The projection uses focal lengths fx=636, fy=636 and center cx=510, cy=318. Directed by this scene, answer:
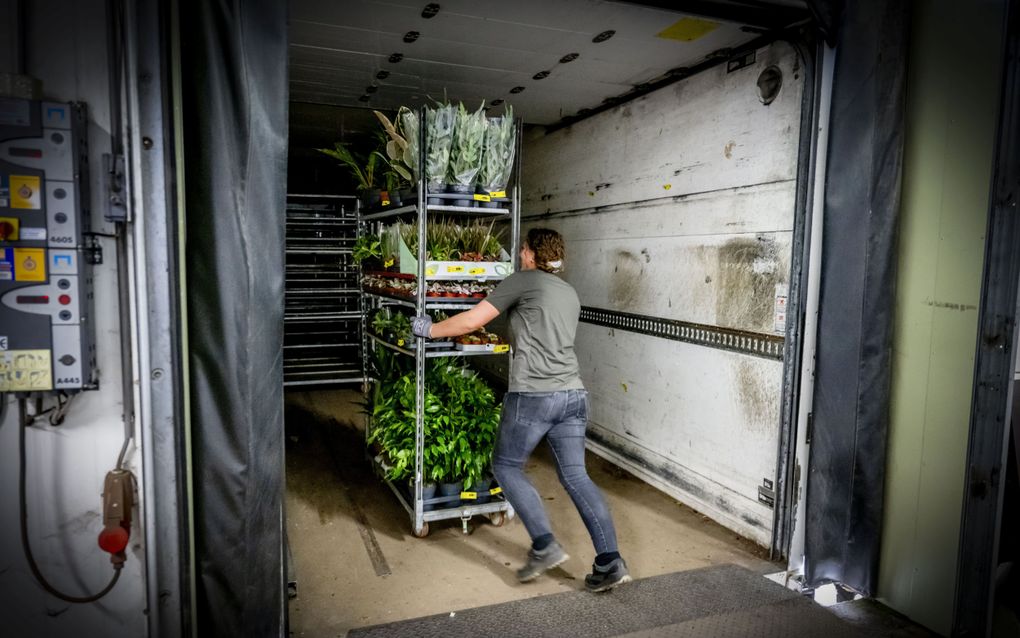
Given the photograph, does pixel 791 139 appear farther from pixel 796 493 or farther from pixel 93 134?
pixel 93 134

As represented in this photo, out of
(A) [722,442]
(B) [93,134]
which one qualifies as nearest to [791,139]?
(A) [722,442]

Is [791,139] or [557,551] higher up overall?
[791,139]

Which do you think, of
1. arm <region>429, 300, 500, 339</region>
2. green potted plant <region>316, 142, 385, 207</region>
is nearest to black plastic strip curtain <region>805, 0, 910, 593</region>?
arm <region>429, 300, 500, 339</region>

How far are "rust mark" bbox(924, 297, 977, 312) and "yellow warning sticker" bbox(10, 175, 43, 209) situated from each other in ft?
11.3

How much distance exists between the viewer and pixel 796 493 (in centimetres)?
334

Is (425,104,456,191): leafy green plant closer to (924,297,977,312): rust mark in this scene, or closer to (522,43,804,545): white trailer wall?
(522,43,804,545): white trailer wall

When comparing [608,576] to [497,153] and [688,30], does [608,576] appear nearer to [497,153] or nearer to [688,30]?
[497,153]

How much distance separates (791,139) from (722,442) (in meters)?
1.83

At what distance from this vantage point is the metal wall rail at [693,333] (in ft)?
11.9

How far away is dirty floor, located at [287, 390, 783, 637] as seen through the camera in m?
3.10

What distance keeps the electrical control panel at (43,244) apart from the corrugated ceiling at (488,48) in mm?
1665

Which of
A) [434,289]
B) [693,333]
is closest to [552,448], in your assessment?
[434,289]

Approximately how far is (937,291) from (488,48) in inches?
108

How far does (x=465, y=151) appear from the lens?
11.7 feet
